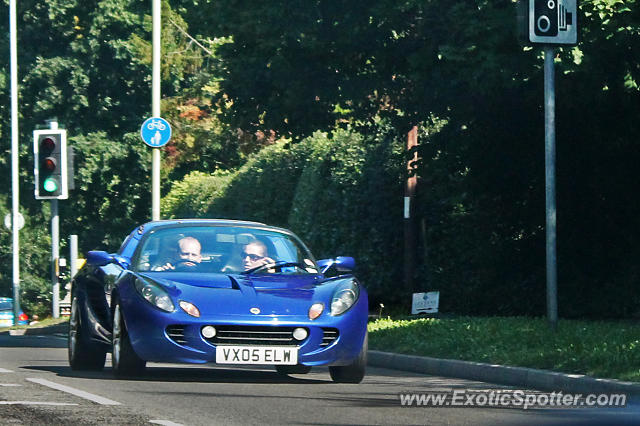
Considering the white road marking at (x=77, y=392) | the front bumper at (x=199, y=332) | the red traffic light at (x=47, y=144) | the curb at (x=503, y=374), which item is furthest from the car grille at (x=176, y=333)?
the red traffic light at (x=47, y=144)

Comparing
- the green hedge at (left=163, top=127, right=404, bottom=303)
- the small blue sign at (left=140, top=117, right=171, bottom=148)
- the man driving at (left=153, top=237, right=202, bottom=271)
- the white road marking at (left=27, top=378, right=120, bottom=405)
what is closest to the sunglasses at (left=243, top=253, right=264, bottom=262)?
the man driving at (left=153, top=237, right=202, bottom=271)

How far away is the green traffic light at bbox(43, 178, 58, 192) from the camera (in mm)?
27234

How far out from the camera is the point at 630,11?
63.7ft

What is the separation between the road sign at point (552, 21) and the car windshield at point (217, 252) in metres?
4.03

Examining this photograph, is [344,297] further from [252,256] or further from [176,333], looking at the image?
[176,333]

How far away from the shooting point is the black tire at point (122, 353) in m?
12.5

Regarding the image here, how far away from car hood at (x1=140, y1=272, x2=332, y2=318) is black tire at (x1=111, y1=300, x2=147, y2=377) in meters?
0.46

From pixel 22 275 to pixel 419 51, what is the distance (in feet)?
122

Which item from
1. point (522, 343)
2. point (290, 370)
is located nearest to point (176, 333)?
point (290, 370)

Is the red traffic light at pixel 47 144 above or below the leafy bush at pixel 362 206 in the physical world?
above

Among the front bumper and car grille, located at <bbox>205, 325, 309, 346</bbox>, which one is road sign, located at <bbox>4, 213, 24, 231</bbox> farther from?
car grille, located at <bbox>205, 325, 309, 346</bbox>

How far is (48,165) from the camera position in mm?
27172

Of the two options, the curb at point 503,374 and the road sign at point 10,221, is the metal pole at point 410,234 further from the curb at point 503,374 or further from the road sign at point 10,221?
the road sign at point 10,221

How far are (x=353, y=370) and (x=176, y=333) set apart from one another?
165 centimetres
